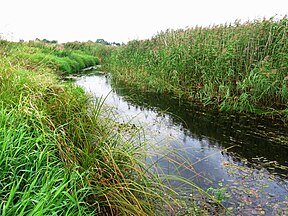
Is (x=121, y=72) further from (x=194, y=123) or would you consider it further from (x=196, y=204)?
(x=196, y=204)

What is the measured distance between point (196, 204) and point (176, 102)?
422 cm

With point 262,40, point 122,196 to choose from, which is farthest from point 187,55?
point 122,196

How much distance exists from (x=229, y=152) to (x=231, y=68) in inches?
108

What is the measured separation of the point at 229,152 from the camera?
3.58 m

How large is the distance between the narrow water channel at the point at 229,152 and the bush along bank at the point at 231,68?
0.56m

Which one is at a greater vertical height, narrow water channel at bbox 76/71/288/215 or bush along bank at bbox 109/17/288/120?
bush along bank at bbox 109/17/288/120

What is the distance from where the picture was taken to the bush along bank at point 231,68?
4984mm

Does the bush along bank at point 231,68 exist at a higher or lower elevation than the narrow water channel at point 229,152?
higher

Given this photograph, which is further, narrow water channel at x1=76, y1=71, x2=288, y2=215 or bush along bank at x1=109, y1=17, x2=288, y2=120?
bush along bank at x1=109, y1=17, x2=288, y2=120

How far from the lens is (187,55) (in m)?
6.61

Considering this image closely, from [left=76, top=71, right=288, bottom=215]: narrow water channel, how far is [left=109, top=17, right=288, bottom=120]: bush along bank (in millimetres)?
556

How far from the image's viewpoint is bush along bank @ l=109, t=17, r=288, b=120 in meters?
4.98

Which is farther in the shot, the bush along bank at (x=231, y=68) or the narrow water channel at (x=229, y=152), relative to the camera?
the bush along bank at (x=231, y=68)

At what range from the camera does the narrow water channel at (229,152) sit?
2484 mm
